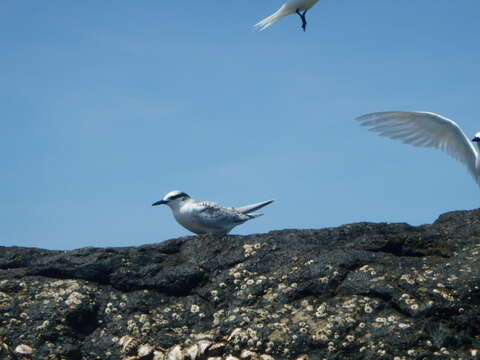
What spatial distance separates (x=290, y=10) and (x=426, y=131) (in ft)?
14.3

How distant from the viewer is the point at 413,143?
1018 cm

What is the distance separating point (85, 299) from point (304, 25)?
815cm

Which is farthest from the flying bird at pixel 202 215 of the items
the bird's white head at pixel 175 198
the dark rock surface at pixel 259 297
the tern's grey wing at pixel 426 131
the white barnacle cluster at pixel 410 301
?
the white barnacle cluster at pixel 410 301

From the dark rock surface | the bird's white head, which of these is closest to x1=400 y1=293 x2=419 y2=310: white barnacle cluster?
the dark rock surface

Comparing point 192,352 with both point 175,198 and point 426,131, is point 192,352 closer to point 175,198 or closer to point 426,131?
point 175,198

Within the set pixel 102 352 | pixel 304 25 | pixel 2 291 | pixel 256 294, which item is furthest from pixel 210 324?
pixel 304 25

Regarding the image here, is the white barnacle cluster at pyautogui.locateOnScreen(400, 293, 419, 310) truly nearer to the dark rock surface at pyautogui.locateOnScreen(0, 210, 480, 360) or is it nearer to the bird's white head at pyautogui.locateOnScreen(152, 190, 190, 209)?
the dark rock surface at pyautogui.locateOnScreen(0, 210, 480, 360)

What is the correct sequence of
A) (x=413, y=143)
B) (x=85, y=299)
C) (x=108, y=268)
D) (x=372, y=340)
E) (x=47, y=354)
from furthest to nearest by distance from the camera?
(x=413, y=143) → (x=108, y=268) → (x=85, y=299) → (x=47, y=354) → (x=372, y=340)

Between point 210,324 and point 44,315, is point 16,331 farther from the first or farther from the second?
point 210,324

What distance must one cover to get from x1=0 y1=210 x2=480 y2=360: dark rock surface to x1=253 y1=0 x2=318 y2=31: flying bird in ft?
22.0

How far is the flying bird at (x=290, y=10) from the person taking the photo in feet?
43.6

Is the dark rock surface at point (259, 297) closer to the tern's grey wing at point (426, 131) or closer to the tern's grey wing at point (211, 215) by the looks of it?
the tern's grey wing at point (211, 215)

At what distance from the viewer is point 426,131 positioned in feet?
33.7

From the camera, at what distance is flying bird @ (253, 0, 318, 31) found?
13.3 m
